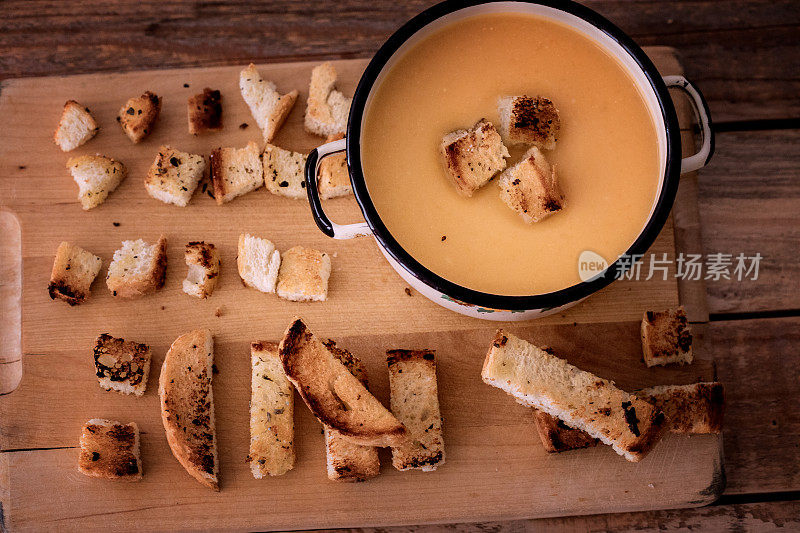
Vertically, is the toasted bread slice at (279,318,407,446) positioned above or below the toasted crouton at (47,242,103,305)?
below

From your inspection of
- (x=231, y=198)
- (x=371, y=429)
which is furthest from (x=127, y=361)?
(x=371, y=429)

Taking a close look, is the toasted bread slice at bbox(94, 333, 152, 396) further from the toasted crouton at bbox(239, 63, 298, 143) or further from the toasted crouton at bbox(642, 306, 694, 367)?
the toasted crouton at bbox(642, 306, 694, 367)

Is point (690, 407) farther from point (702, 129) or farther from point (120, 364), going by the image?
point (120, 364)

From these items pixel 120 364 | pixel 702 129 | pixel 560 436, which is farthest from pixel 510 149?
pixel 120 364

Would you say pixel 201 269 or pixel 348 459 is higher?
pixel 201 269

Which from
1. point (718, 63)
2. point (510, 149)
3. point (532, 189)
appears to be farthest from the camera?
point (718, 63)

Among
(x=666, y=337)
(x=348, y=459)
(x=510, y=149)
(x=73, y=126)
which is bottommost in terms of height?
(x=348, y=459)

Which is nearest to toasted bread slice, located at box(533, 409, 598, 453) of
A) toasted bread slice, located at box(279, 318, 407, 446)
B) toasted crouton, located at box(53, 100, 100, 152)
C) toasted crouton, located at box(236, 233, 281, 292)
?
toasted bread slice, located at box(279, 318, 407, 446)
